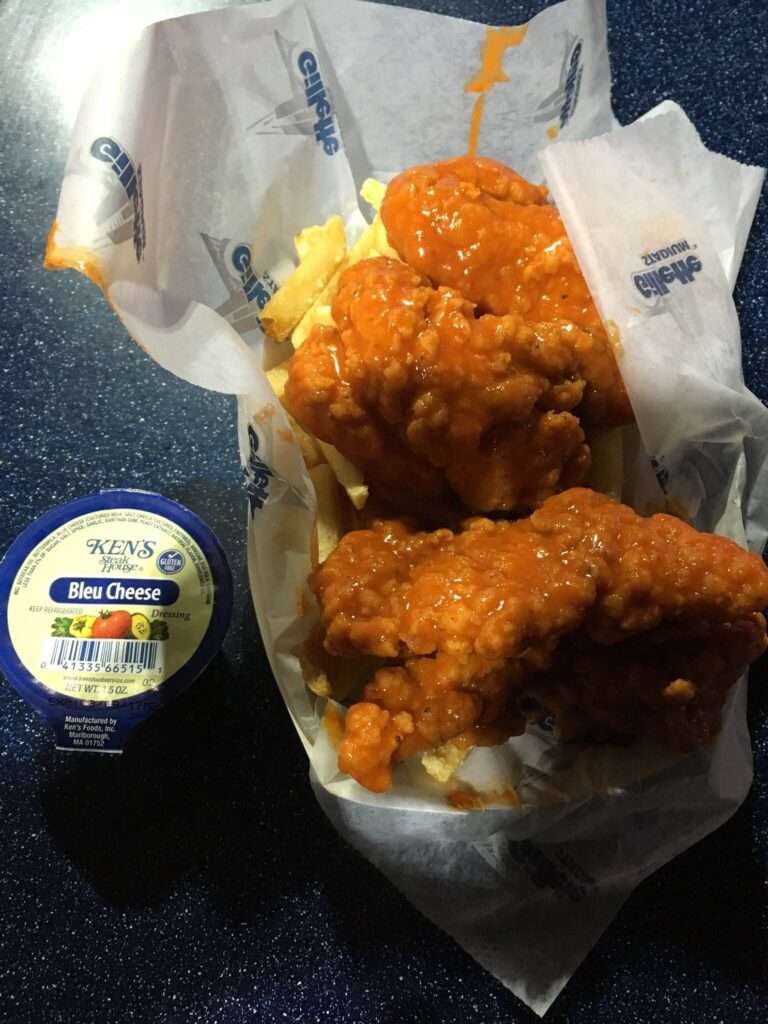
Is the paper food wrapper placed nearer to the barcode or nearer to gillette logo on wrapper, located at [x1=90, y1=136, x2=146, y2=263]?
gillette logo on wrapper, located at [x1=90, y1=136, x2=146, y2=263]

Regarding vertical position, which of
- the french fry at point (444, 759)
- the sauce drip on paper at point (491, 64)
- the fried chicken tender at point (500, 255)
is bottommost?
the french fry at point (444, 759)

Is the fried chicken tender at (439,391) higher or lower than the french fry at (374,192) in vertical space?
lower

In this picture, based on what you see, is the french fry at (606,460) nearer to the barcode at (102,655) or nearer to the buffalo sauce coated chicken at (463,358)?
Result: the buffalo sauce coated chicken at (463,358)

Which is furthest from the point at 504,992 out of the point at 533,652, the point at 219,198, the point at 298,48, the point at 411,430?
the point at 298,48

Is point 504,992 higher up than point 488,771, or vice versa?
point 488,771

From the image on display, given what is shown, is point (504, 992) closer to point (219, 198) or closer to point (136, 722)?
point (136, 722)

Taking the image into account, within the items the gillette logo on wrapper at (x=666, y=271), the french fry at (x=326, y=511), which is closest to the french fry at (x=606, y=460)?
the gillette logo on wrapper at (x=666, y=271)
